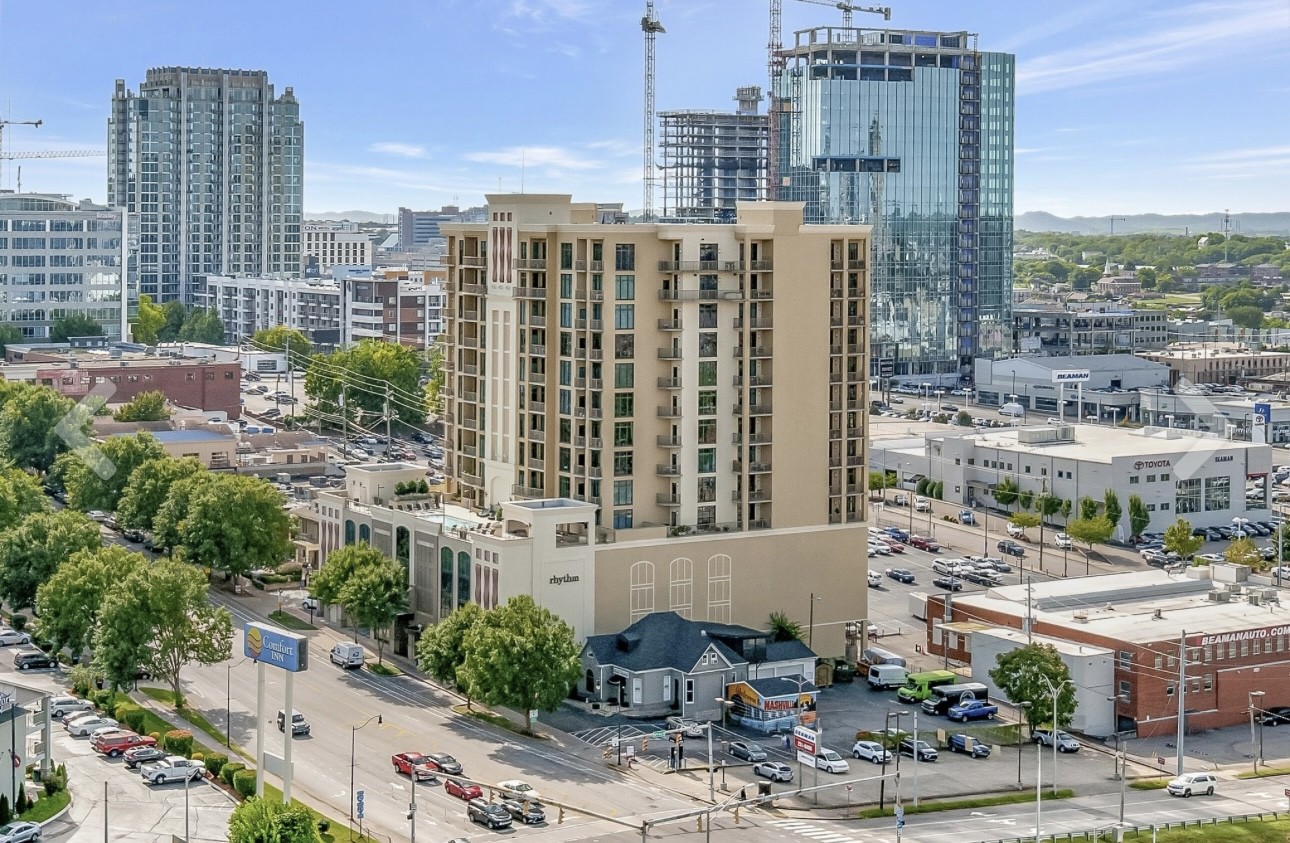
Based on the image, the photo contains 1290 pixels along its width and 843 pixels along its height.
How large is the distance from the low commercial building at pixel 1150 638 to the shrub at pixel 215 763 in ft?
67.8

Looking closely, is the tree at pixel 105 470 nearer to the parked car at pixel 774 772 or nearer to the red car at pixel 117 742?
the red car at pixel 117 742

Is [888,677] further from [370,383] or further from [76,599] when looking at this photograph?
[370,383]

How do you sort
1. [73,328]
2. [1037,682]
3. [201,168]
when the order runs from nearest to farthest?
1. [1037,682]
2. [73,328]
3. [201,168]

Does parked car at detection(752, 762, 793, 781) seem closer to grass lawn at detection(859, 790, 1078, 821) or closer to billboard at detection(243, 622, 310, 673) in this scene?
grass lawn at detection(859, 790, 1078, 821)

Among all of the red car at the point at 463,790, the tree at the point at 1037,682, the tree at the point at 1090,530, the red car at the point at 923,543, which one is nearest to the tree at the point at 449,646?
the red car at the point at 463,790

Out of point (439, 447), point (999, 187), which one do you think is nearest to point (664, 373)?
point (439, 447)

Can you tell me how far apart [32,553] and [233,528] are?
6704 millimetres

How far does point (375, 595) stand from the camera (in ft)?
168

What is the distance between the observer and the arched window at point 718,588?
51625 millimetres

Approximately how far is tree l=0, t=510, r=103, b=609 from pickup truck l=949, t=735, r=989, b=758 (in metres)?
24.6

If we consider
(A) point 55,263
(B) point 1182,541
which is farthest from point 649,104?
(B) point 1182,541

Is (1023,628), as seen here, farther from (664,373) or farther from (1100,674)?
(664,373)

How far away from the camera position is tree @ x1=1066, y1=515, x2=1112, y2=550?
235ft

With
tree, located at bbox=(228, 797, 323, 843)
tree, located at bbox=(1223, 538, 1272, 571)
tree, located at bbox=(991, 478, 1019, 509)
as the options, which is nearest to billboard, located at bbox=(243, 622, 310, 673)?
tree, located at bbox=(228, 797, 323, 843)
